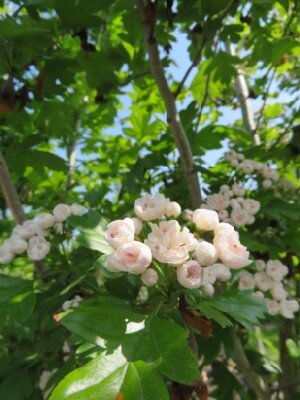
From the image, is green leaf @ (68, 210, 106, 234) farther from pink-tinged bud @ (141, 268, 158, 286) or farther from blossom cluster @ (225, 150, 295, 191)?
blossom cluster @ (225, 150, 295, 191)

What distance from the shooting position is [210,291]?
1381 mm

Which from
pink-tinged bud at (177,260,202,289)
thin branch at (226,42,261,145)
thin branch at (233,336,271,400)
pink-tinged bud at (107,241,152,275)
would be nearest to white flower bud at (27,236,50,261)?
pink-tinged bud at (107,241,152,275)

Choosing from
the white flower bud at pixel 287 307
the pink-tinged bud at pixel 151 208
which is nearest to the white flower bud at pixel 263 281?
the white flower bud at pixel 287 307

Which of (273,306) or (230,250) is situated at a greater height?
(230,250)

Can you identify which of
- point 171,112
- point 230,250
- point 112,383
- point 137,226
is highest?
point 171,112

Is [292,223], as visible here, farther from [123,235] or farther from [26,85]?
[26,85]

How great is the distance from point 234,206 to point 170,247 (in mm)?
→ 942

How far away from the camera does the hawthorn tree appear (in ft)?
3.86

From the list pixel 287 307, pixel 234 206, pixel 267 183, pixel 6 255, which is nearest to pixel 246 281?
pixel 287 307

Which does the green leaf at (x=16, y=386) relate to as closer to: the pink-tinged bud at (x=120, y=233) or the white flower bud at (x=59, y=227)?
the white flower bud at (x=59, y=227)

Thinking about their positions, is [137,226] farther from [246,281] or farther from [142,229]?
[246,281]

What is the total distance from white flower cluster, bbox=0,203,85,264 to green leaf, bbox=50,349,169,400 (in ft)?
2.55

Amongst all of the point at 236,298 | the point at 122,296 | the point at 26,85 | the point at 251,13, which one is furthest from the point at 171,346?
the point at 251,13

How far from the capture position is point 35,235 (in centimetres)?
179
